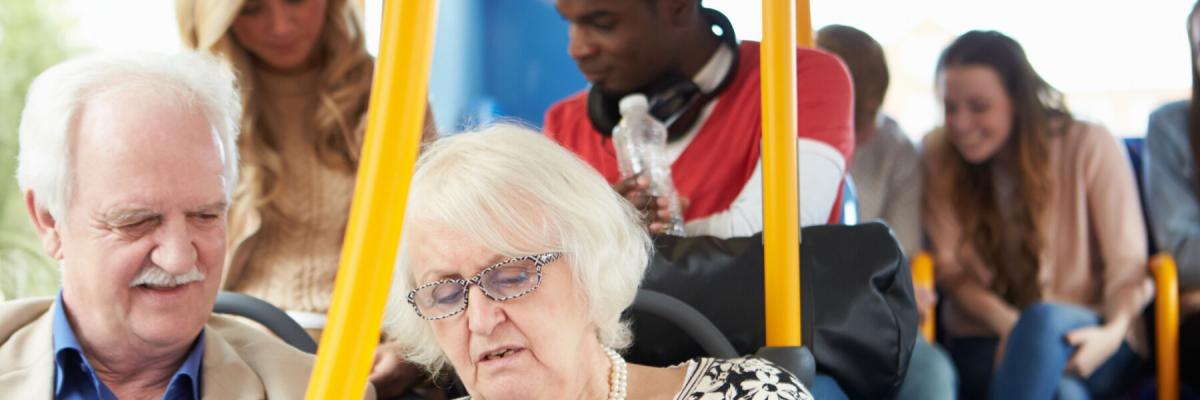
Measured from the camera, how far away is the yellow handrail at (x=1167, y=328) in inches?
123

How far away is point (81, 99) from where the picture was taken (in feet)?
4.89

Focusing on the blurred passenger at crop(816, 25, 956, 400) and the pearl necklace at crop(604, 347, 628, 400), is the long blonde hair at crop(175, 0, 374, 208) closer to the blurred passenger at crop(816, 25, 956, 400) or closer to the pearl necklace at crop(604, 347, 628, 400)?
the pearl necklace at crop(604, 347, 628, 400)

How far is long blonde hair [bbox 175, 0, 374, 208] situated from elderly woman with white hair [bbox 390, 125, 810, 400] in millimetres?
751

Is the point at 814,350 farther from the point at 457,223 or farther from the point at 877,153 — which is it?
the point at 877,153

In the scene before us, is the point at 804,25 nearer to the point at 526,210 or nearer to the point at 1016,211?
the point at 1016,211

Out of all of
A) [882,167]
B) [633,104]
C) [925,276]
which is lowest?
[925,276]

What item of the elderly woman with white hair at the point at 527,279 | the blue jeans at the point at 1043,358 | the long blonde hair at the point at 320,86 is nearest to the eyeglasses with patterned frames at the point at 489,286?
the elderly woman with white hair at the point at 527,279

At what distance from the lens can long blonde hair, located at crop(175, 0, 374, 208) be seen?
7.37 feet

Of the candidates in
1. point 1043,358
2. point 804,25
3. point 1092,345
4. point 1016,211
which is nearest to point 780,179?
point 804,25

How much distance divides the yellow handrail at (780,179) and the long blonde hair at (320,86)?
87 centimetres

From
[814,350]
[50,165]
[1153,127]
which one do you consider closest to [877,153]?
[1153,127]

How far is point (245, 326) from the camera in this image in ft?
5.47

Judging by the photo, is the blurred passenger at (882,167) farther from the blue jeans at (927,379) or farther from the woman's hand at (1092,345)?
the blue jeans at (927,379)

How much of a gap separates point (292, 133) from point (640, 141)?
2.03 feet
